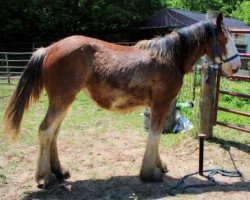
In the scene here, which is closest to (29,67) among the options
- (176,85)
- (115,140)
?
(176,85)

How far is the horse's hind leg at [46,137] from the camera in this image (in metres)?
4.50

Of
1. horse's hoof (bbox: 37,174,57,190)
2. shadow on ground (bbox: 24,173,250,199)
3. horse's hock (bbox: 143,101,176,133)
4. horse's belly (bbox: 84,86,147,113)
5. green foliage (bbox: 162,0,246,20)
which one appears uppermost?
green foliage (bbox: 162,0,246,20)

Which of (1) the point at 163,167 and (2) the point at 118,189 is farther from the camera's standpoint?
(1) the point at 163,167

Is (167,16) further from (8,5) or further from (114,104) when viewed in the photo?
(114,104)

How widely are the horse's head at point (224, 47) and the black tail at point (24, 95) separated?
2.22m

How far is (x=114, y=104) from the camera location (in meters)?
4.78

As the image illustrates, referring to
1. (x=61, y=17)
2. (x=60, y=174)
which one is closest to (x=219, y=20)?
(x=60, y=174)

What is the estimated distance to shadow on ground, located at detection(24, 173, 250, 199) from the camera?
436cm

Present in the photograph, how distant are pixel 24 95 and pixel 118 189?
1617 mm

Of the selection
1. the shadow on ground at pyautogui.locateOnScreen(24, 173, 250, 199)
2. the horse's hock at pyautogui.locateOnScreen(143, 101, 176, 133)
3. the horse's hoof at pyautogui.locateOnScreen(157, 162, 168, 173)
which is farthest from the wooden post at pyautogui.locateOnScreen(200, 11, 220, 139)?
the shadow on ground at pyautogui.locateOnScreen(24, 173, 250, 199)

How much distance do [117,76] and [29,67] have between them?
1.09 m

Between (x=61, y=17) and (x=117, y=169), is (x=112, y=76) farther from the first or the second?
(x=61, y=17)

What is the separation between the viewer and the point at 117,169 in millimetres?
5266

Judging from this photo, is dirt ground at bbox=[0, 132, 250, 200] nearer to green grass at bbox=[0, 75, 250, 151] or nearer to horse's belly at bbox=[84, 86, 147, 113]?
green grass at bbox=[0, 75, 250, 151]
